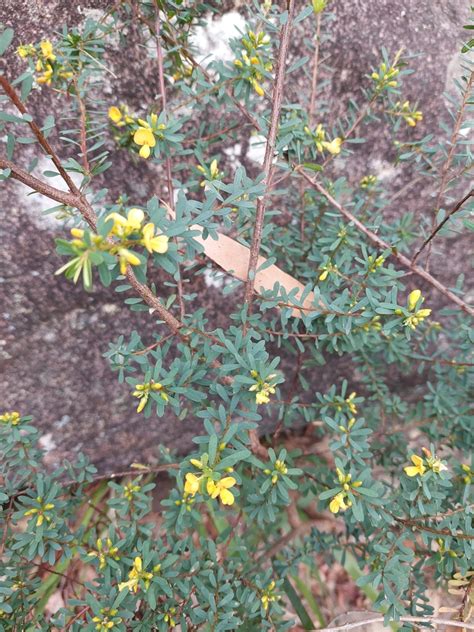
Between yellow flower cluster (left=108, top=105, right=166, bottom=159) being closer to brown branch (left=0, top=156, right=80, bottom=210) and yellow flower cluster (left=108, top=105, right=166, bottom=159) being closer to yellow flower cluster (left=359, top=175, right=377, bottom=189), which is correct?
brown branch (left=0, top=156, right=80, bottom=210)

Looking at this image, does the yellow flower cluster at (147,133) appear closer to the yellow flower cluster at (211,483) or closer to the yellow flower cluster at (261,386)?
the yellow flower cluster at (261,386)

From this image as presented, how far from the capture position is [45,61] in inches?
46.5

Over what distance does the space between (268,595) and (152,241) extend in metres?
1.10

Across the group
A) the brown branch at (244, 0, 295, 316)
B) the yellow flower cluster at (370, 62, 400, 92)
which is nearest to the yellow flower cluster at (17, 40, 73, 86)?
the brown branch at (244, 0, 295, 316)

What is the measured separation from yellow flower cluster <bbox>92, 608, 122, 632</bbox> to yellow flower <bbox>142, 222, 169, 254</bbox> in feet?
3.02

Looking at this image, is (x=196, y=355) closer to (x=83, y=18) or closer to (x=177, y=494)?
(x=177, y=494)

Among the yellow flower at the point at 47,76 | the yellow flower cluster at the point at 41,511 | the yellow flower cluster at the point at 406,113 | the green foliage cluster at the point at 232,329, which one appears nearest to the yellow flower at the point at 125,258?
the green foliage cluster at the point at 232,329

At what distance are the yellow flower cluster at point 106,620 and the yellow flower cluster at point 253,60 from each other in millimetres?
1277

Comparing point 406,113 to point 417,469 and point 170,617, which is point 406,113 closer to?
point 417,469

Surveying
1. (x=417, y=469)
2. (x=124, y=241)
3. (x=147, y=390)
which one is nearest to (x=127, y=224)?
(x=124, y=241)

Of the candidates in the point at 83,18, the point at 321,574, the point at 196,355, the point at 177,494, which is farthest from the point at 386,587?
the point at 83,18

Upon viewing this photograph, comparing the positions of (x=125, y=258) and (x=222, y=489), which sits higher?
(x=125, y=258)

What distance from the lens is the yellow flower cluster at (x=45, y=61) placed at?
115cm

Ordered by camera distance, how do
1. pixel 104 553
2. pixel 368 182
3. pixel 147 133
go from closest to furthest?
pixel 147 133 < pixel 104 553 < pixel 368 182
